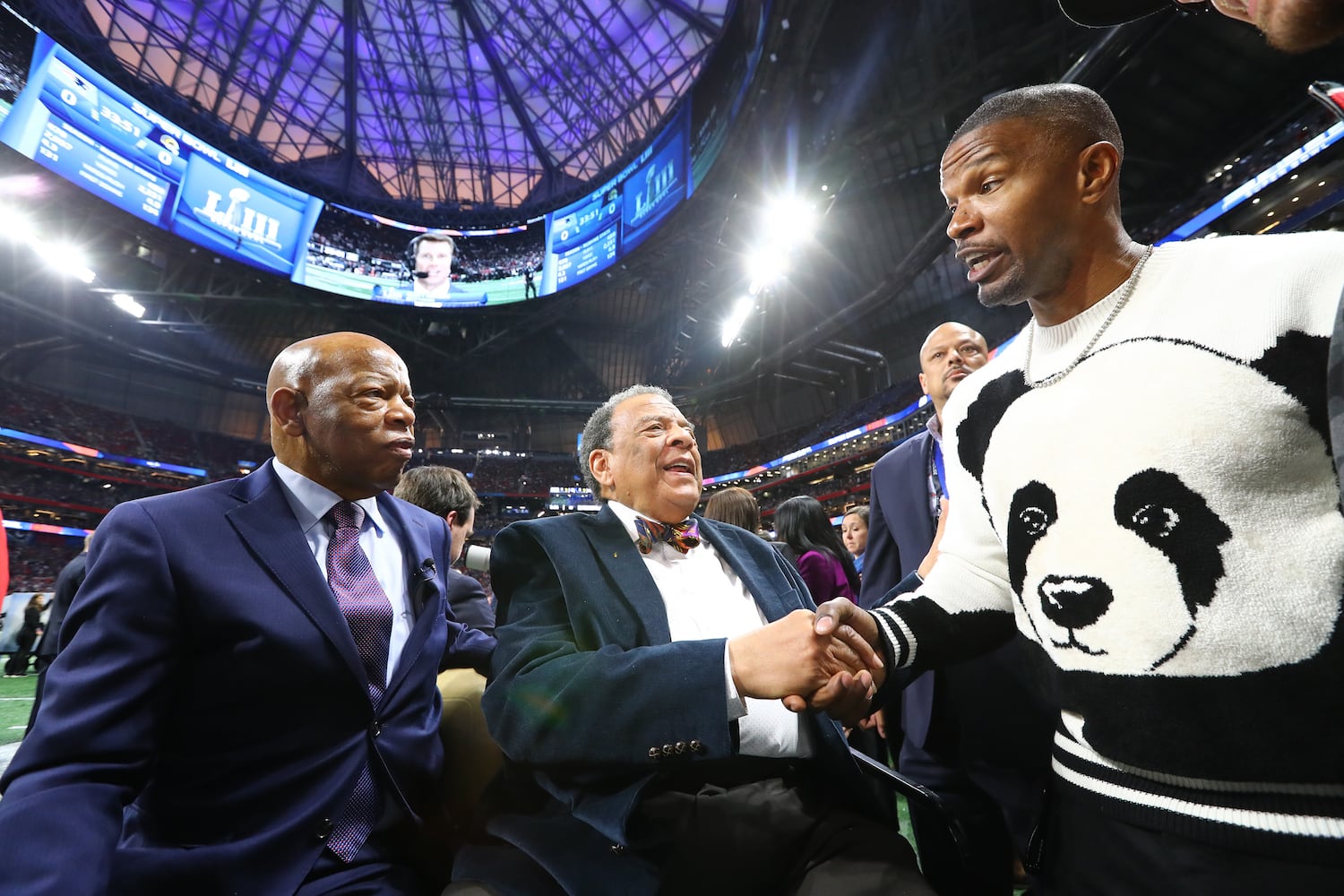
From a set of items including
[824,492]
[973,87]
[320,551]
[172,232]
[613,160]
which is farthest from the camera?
[824,492]

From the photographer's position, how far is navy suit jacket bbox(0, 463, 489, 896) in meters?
1.16

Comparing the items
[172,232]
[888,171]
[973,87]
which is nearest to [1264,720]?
[973,87]

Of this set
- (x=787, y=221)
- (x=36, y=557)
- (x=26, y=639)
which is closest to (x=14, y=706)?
(x=26, y=639)

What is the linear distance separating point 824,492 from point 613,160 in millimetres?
15686

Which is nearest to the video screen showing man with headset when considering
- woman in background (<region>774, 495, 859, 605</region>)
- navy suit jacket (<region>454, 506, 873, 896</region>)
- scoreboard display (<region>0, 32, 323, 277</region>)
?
scoreboard display (<region>0, 32, 323, 277</region>)

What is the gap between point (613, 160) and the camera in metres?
22.1

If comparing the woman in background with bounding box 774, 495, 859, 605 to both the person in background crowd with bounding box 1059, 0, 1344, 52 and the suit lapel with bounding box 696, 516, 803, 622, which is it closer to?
the suit lapel with bounding box 696, 516, 803, 622

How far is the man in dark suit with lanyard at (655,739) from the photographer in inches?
52.3

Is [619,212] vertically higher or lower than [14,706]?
higher

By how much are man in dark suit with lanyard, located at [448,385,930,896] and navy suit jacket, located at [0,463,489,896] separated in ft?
1.25

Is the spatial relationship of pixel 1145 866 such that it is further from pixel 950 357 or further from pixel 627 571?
pixel 950 357

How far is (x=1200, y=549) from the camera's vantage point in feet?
3.27

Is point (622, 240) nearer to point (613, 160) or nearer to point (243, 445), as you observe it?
point (613, 160)

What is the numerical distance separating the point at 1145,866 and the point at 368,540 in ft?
6.70
